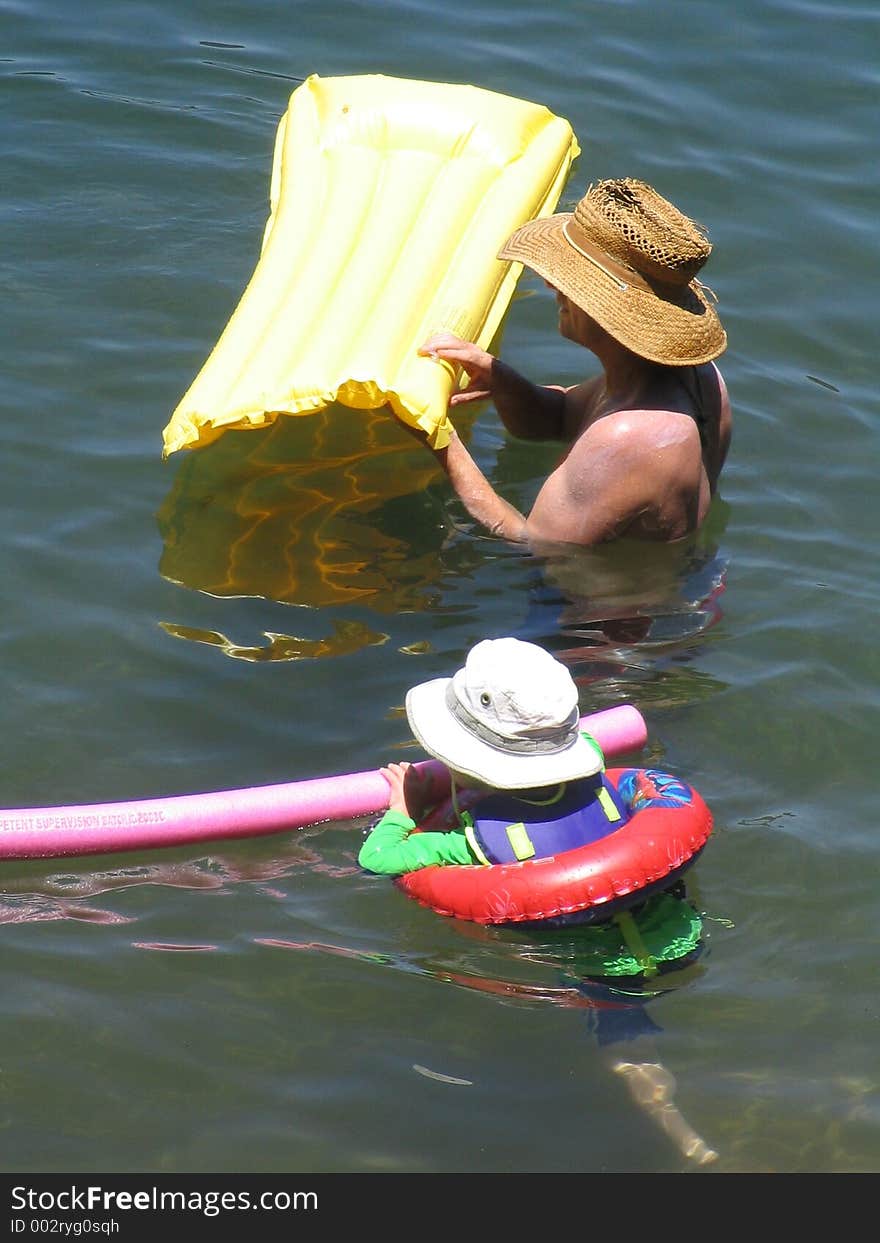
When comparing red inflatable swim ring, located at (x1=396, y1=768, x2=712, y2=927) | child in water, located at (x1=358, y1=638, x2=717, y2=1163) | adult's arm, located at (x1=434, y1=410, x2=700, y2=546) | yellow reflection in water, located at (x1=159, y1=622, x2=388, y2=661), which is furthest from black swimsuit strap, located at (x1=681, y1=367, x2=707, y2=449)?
red inflatable swim ring, located at (x1=396, y1=768, x2=712, y2=927)

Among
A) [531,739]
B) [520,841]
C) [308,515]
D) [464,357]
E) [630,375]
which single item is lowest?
[308,515]

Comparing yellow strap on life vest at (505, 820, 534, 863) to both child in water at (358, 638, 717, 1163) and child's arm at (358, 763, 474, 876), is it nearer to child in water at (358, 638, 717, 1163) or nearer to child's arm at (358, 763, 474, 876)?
child in water at (358, 638, 717, 1163)

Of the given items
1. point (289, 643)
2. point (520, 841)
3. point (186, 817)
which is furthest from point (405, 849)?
point (289, 643)

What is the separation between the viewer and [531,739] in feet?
11.0

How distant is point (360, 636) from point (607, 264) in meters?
1.35

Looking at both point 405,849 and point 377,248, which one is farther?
point 377,248

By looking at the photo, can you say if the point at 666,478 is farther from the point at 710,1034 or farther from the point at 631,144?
the point at 631,144

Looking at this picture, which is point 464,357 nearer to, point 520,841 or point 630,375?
point 630,375

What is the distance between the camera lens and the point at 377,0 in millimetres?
8570

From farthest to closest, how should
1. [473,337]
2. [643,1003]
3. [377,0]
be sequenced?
[377,0] → [473,337] → [643,1003]

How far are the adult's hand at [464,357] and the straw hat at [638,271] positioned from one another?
461mm

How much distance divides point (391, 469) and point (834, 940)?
239cm

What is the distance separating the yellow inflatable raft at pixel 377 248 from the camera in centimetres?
475
